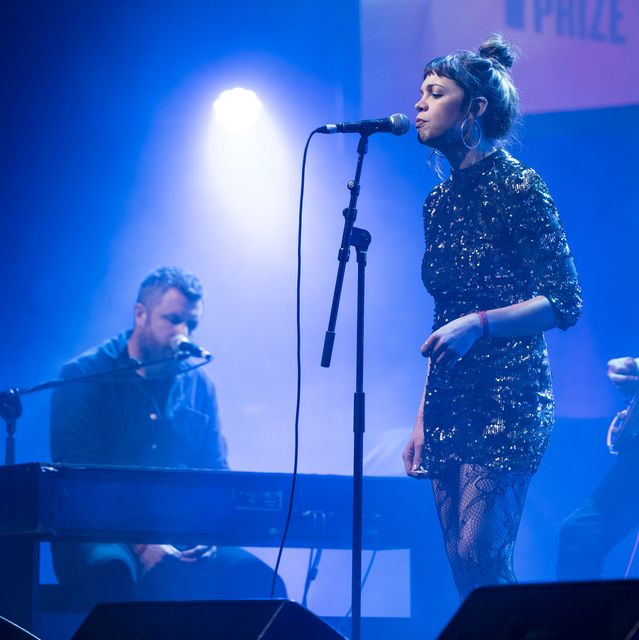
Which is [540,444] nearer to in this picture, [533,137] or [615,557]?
[615,557]

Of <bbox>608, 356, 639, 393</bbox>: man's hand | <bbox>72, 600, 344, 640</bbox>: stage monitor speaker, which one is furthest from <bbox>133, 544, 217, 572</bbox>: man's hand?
<bbox>72, 600, 344, 640</bbox>: stage monitor speaker

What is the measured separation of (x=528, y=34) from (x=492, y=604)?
4.49 m

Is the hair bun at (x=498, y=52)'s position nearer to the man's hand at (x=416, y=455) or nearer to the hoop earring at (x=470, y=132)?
the hoop earring at (x=470, y=132)

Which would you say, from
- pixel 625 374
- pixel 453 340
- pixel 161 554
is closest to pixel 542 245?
pixel 453 340

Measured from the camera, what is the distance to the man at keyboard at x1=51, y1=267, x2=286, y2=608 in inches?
166

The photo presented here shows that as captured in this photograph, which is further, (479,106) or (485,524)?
(479,106)

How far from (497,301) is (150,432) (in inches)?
106

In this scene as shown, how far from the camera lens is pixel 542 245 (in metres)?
2.79

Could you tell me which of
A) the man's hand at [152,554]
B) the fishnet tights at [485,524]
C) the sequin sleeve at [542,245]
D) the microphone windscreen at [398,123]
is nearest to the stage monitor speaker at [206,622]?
the fishnet tights at [485,524]

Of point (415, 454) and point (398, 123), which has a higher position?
point (398, 123)

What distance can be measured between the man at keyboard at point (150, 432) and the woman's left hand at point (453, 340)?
1.94 m

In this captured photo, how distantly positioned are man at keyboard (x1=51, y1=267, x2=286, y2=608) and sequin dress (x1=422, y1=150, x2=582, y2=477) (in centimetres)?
180

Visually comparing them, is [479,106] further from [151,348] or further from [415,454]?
[151,348]

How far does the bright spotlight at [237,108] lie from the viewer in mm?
6441
